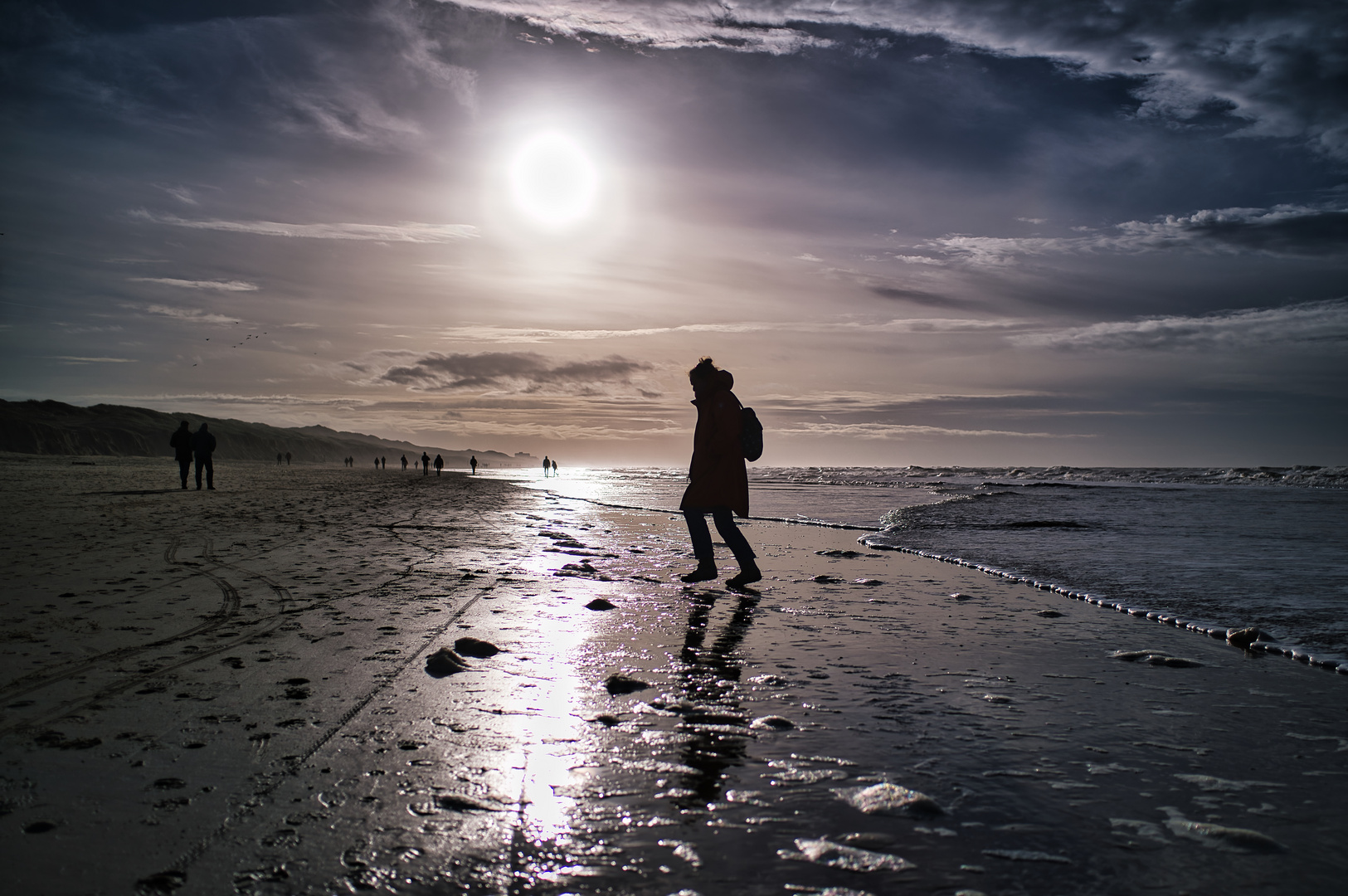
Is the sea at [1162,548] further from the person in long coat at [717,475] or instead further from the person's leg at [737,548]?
the person in long coat at [717,475]

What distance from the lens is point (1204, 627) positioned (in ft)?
20.0

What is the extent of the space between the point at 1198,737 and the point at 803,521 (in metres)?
13.8

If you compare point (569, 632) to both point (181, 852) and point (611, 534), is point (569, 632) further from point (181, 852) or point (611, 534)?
point (611, 534)

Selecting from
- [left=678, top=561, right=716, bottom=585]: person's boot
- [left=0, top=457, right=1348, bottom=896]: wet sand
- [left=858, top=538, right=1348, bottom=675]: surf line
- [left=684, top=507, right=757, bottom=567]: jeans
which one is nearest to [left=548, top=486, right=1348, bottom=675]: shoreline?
[left=858, top=538, right=1348, bottom=675]: surf line

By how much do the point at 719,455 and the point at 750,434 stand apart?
1.48 ft

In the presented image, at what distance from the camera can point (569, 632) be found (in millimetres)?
5406

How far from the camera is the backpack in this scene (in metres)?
8.05

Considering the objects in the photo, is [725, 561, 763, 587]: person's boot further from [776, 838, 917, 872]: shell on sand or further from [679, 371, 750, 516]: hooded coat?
[776, 838, 917, 872]: shell on sand

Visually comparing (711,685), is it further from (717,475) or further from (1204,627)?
(1204,627)

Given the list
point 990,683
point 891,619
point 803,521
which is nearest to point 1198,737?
point 990,683

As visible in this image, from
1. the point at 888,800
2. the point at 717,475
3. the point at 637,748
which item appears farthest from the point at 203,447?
the point at 888,800

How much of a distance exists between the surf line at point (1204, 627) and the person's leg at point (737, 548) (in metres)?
3.40

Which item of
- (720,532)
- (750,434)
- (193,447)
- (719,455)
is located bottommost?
(720,532)

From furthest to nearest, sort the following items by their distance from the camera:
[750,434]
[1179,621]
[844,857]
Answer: [750,434] → [1179,621] → [844,857]
